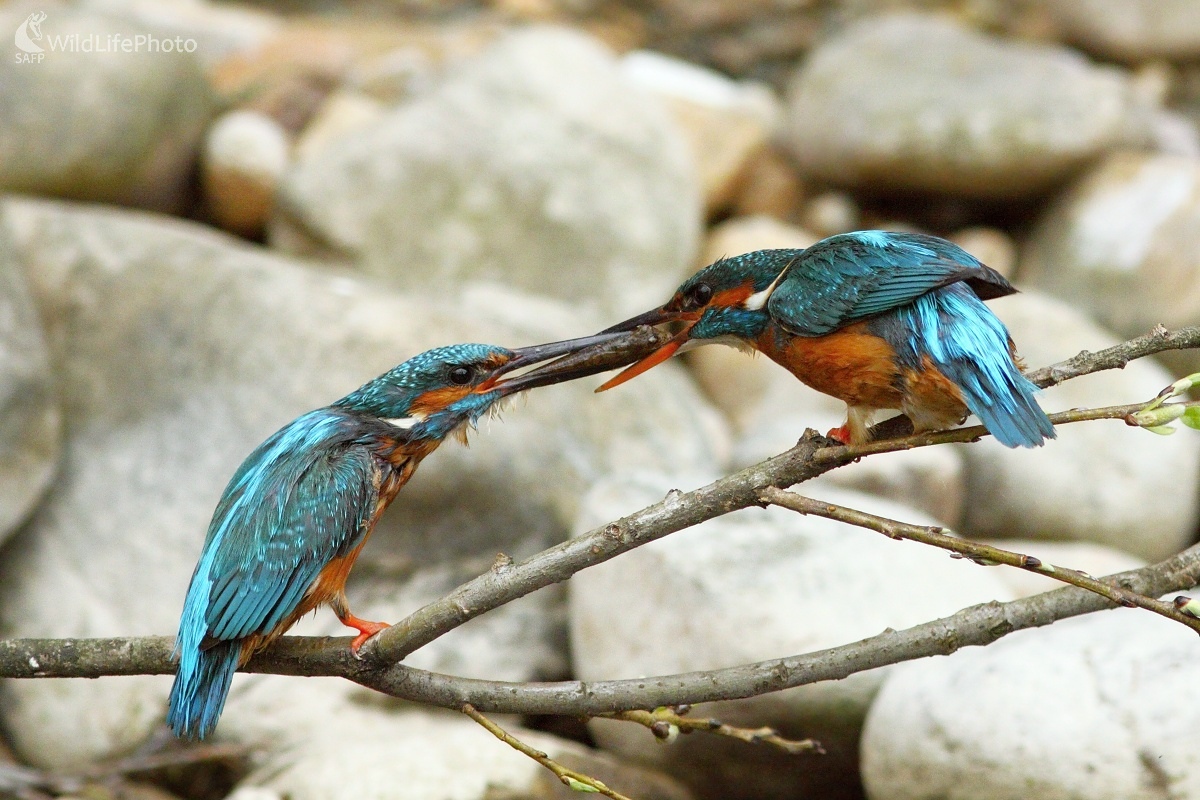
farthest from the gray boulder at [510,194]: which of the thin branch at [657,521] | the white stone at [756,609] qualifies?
the thin branch at [657,521]

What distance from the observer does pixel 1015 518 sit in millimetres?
4816

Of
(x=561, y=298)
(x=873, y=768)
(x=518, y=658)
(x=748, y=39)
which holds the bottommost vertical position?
(x=873, y=768)

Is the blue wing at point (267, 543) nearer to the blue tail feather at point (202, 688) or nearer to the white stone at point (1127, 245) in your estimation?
the blue tail feather at point (202, 688)

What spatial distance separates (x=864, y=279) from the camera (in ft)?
6.97

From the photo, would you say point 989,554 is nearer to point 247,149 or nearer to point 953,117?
point 247,149

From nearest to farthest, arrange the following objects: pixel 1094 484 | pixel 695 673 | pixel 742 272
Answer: pixel 695 673 → pixel 742 272 → pixel 1094 484

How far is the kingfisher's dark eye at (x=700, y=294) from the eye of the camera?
7.48 ft

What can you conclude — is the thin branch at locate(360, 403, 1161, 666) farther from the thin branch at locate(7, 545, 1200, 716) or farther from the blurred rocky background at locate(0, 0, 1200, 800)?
the blurred rocky background at locate(0, 0, 1200, 800)

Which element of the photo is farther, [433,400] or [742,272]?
[433,400]

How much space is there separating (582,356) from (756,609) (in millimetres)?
1241

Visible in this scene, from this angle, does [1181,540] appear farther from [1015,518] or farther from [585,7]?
[585,7]

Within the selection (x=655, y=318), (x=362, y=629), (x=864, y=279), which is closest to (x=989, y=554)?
(x=864, y=279)

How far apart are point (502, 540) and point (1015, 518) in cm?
203

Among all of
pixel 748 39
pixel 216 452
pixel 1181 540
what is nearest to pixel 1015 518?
pixel 1181 540
